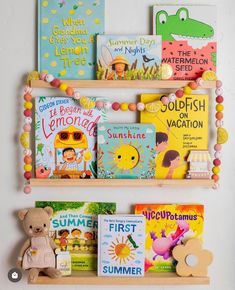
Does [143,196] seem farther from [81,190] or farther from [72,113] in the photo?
[72,113]

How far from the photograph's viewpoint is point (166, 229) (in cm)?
135

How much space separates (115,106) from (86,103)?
0.08 metres

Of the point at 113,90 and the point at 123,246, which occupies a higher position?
the point at 113,90

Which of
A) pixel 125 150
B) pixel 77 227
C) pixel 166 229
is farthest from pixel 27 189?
pixel 166 229

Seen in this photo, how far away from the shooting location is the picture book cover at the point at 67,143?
4.33ft

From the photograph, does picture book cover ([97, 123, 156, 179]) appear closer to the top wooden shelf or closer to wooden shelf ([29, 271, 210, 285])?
the top wooden shelf

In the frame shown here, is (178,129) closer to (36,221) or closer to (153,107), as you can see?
(153,107)

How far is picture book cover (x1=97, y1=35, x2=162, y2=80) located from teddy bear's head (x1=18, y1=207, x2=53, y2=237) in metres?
0.39

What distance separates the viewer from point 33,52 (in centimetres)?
133

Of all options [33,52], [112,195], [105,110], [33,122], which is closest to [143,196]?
[112,195]

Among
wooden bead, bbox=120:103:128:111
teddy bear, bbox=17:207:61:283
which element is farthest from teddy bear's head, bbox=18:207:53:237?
wooden bead, bbox=120:103:128:111

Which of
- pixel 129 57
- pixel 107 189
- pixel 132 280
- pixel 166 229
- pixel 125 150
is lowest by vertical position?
pixel 132 280

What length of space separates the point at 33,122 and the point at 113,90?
0.24 m

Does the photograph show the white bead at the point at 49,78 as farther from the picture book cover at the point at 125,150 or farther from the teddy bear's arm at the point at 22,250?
the teddy bear's arm at the point at 22,250
